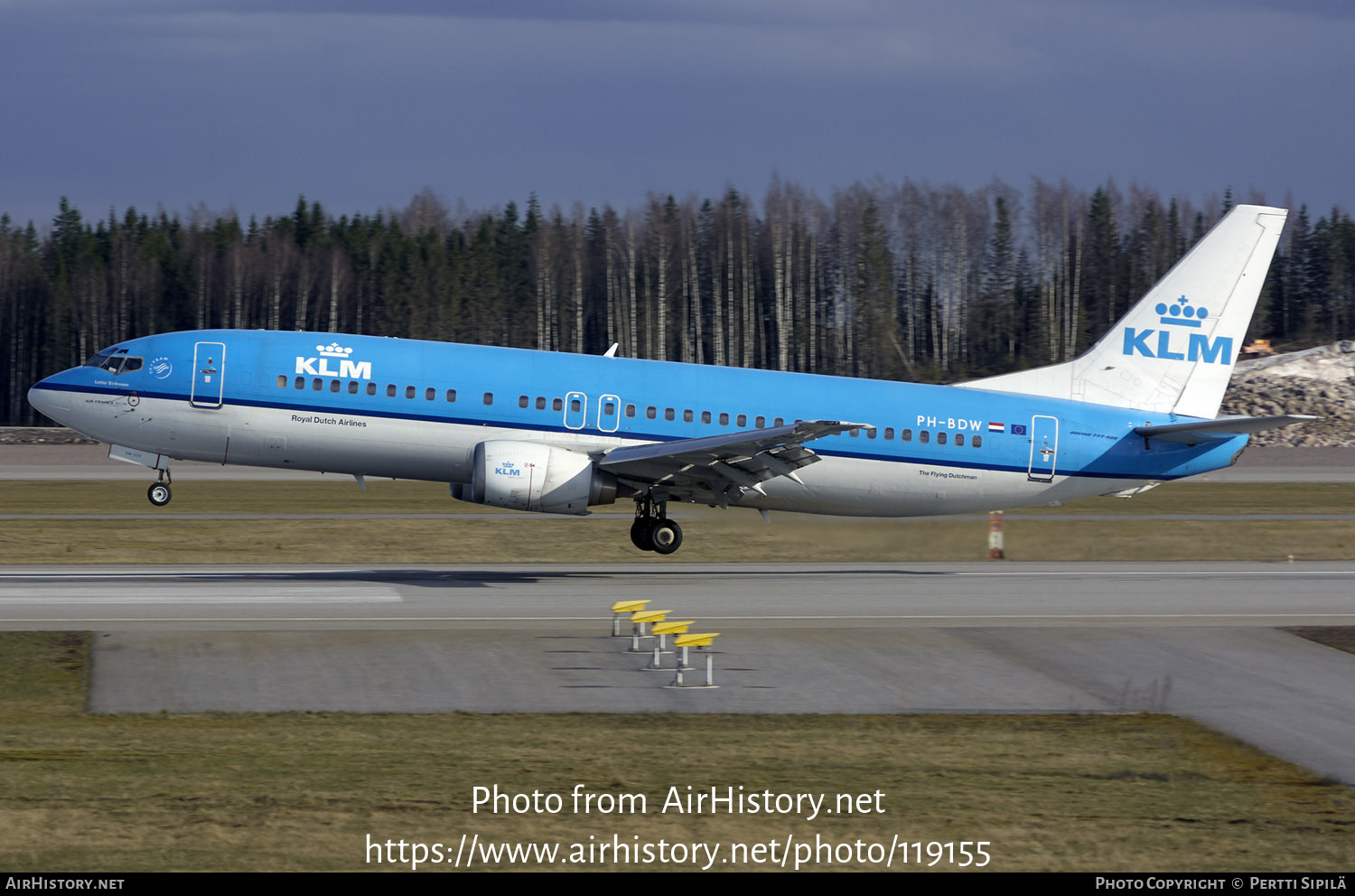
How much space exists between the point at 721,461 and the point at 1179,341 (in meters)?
12.7

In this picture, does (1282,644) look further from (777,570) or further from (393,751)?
(393,751)

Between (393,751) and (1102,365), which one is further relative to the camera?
(1102,365)

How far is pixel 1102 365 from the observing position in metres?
34.9

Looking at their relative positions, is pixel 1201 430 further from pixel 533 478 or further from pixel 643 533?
pixel 533 478

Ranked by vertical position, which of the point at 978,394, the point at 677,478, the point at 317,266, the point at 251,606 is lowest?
the point at 251,606

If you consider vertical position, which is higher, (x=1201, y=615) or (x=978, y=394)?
(x=978, y=394)

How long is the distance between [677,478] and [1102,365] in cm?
1162

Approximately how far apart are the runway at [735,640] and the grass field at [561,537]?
6.39ft

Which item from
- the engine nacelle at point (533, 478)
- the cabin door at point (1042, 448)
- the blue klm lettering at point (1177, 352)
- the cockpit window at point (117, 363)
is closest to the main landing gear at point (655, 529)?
the engine nacelle at point (533, 478)

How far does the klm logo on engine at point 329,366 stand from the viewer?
30.1 metres

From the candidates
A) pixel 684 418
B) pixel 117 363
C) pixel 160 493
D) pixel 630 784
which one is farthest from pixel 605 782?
pixel 117 363

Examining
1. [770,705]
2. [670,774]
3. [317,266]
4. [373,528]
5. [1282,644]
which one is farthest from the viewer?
[317,266]
